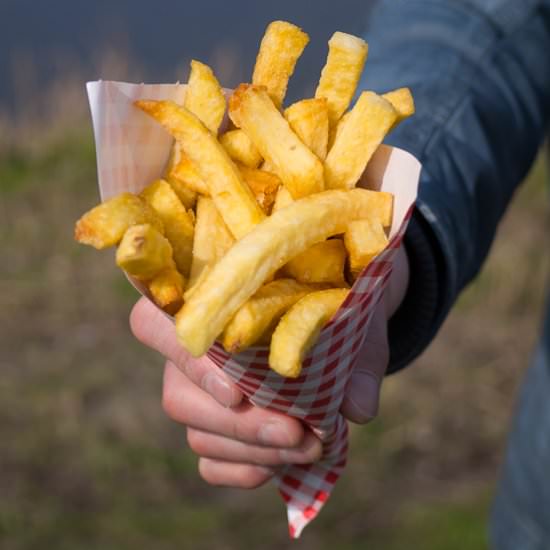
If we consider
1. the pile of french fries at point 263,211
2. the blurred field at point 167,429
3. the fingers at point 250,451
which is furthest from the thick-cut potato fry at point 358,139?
the blurred field at point 167,429

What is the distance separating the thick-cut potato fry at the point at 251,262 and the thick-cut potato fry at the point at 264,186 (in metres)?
0.10

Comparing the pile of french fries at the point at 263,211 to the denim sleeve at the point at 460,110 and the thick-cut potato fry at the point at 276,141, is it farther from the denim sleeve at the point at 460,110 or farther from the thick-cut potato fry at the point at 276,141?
the denim sleeve at the point at 460,110

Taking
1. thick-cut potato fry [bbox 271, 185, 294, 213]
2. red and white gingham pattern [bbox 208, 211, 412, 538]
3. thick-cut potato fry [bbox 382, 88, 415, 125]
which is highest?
thick-cut potato fry [bbox 382, 88, 415, 125]

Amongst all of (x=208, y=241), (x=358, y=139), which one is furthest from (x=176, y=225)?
(x=358, y=139)

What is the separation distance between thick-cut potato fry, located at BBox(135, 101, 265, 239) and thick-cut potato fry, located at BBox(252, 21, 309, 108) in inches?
4.9

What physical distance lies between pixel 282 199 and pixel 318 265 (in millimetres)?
106

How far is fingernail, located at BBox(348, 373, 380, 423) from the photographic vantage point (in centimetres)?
139

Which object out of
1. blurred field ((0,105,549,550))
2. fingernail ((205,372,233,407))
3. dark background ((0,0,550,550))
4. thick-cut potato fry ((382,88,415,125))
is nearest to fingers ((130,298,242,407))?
fingernail ((205,372,233,407))

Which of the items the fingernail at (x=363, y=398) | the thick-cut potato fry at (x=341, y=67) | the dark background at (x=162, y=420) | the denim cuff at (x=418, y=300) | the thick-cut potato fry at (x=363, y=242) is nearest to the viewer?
the thick-cut potato fry at (x=363, y=242)

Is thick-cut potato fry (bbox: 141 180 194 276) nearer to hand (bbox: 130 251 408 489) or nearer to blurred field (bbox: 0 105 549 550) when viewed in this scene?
hand (bbox: 130 251 408 489)

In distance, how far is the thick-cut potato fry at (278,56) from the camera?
1.18 m

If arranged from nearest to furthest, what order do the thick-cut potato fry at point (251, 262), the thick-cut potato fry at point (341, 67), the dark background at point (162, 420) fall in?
the thick-cut potato fry at point (251, 262) < the thick-cut potato fry at point (341, 67) < the dark background at point (162, 420)

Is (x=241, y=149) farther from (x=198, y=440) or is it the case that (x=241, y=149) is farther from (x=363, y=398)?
(x=198, y=440)

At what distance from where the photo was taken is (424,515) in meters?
3.45
